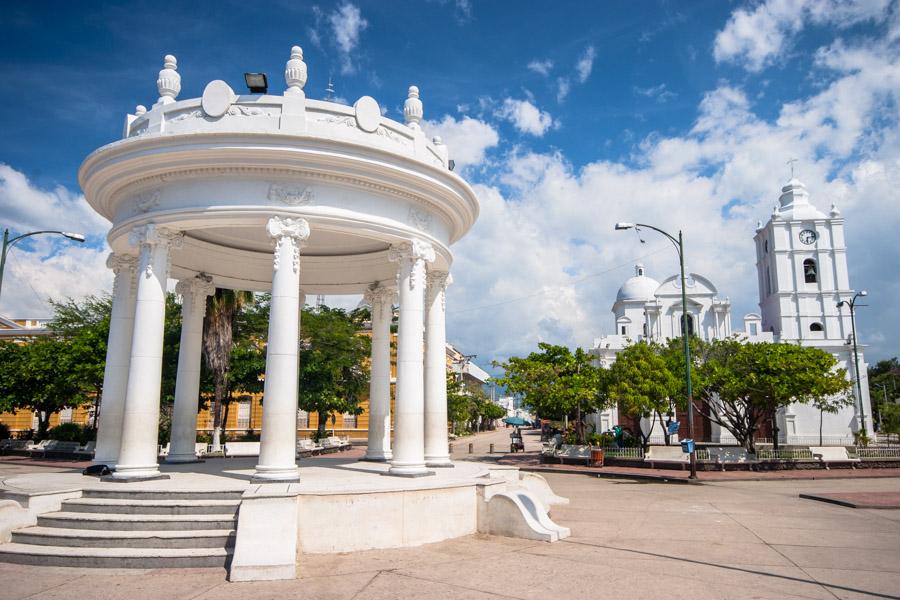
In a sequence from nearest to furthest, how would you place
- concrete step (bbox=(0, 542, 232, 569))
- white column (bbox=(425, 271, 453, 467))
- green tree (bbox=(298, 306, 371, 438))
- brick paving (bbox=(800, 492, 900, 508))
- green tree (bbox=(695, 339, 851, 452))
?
concrete step (bbox=(0, 542, 232, 569)), white column (bbox=(425, 271, 453, 467)), brick paving (bbox=(800, 492, 900, 508)), green tree (bbox=(695, 339, 851, 452)), green tree (bbox=(298, 306, 371, 438))

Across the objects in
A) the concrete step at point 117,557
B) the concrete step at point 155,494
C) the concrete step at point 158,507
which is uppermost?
the concrete step at point 155,494

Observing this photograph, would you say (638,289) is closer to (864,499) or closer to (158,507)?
(864,499)

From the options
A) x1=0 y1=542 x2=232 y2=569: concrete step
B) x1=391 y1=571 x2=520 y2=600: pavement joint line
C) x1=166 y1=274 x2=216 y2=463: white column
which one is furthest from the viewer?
x1=166 y1=274 x2=216 y2=463: white column

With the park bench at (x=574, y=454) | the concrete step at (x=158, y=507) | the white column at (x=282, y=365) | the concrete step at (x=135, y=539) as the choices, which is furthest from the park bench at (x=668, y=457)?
the concrete step at (x=135, y=539)

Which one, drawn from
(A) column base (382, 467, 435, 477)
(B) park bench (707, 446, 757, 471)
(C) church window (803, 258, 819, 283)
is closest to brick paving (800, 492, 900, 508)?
(B) park bench (707, 446, 757, 471)

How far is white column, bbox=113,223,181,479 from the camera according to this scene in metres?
12.7

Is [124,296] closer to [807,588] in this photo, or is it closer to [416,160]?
[416,160]

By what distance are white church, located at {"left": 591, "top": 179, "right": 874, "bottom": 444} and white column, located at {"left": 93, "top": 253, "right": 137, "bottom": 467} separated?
4768cm

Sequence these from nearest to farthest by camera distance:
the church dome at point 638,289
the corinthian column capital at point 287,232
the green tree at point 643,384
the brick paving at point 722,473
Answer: the corinthian column capital at point 287,232, the brick paving at point 722,473, the green tree at point 643,384, the church dome at point 638,289

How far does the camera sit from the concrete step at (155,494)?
37.3ft

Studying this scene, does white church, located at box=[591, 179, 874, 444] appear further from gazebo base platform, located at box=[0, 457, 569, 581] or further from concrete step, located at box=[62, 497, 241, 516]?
concrete step, located at box=[62, 497, 241, 516]

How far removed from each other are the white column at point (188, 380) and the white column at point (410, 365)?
7.46m

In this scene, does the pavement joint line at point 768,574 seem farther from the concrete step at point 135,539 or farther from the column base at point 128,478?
the column base at point 128,478

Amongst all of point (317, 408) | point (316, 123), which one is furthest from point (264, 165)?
point (317, 408)
